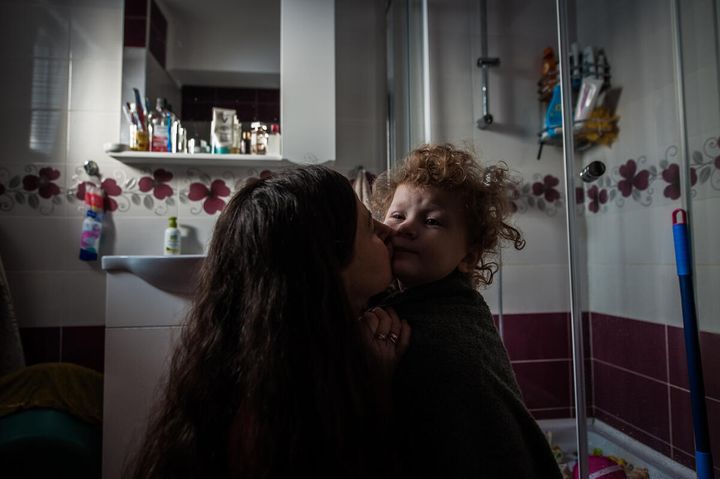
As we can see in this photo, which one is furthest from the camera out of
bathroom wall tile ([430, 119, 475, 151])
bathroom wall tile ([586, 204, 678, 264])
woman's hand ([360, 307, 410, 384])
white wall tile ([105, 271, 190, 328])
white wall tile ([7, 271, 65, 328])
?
white wall tile ([7, 271, 65, 328])

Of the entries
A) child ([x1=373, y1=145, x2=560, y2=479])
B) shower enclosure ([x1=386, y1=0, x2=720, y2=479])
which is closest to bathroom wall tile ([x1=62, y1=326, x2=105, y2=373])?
shower enclosure ([x1=386, y1=0, x2=720, y2=479])

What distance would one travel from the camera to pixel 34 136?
181 centimetres

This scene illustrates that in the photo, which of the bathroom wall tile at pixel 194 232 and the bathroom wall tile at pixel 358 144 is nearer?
the bathroom wall tile at pixel 194 232

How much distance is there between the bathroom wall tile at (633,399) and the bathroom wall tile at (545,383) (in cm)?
26

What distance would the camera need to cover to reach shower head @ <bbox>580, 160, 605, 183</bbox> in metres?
1.27

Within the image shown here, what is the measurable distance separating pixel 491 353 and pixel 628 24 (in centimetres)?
121

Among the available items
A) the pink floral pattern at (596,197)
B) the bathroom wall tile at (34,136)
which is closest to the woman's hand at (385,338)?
the pink floral pattern at (596,197)

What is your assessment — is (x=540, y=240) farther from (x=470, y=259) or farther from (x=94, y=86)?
(x=94, y=86)

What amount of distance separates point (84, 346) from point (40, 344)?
0.16 metres

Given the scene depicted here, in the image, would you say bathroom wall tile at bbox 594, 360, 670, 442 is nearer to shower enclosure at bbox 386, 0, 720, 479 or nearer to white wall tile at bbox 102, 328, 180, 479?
shower enclosure at bbox 386, 0, 720, 479

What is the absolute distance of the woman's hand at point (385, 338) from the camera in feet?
1.86

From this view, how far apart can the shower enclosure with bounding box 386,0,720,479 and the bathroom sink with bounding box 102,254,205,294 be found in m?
0.89

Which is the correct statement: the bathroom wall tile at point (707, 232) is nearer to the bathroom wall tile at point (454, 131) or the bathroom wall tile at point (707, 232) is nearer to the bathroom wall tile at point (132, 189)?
the bathroom wall tile at point (454, 131)

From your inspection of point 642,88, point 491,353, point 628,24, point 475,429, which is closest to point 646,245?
point 642,88
